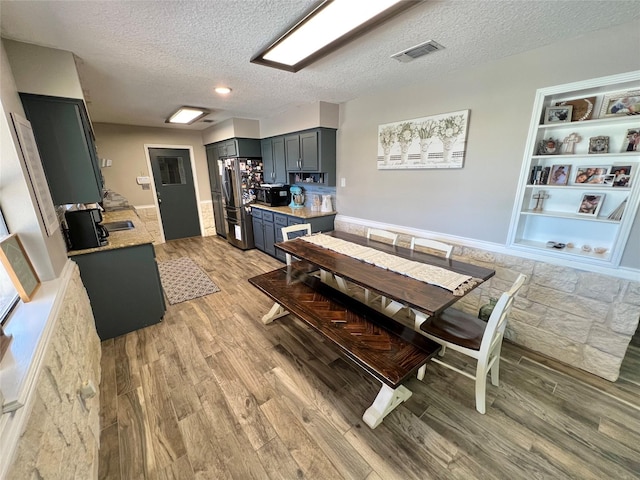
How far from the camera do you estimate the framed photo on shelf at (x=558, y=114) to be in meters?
1.89

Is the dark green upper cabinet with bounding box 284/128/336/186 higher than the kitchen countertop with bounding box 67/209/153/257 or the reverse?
higher

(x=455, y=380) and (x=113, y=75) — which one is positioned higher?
(x=113, y=75)

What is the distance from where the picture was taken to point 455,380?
1.90 m

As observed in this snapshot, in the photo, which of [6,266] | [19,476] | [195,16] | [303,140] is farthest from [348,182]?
[19,476]

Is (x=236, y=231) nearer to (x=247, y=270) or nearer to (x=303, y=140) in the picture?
(x=247, y=270)

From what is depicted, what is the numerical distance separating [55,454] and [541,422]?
2494 millimetres

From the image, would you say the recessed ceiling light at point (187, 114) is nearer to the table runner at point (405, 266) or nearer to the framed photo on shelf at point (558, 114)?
the table runner at point (405, 266)

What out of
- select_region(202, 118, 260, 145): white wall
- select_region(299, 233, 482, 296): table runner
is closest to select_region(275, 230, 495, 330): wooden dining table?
select_region(299, 233, 482, 296): table runner

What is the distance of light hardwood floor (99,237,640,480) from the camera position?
1.36 meters

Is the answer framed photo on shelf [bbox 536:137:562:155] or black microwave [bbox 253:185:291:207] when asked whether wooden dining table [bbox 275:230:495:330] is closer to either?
framed photo on shelf [bbox 536:137:562:155]

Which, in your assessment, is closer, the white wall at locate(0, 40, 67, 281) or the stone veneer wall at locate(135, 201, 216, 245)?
the white wall at locate(0, 40, 67, 281)

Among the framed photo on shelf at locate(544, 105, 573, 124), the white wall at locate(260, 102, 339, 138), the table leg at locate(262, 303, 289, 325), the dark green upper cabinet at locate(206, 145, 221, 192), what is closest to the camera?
the framed photo on shelf at locate(544, 105, 573, 124)

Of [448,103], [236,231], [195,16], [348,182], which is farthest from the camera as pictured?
[236,231]

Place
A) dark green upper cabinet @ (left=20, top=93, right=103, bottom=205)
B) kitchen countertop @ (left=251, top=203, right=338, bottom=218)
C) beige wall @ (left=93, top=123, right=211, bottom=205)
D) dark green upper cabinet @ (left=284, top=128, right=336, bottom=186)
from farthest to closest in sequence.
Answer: beige wall @ (left=93, top=123, right=211, bottom=205)
kitchen countertop @ (left=251, top=203, right=338, bottom=218)
dark green upper cabinet @ (left=284, top=128, right=336, bottom=186)
dark green upper cabinet @ (left=20, top=93, right=103, bottom=205)
